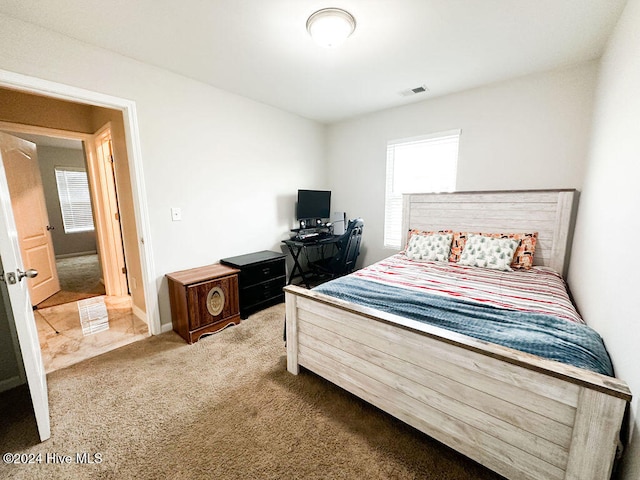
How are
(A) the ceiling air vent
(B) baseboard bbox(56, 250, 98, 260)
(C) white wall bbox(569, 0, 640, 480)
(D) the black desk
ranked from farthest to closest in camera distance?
(B) baseboard bbox(56, 250, 98, 260) → (D) the black desk → (A) the ceiling air vent → (C) white wall bbox(569, 0, 640, 480)

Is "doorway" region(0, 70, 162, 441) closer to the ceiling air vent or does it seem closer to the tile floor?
the tile floor

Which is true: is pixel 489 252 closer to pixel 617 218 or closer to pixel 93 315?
pixel 617 218

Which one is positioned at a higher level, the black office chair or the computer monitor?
the computer monitor

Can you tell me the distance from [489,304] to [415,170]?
2246 millimetres

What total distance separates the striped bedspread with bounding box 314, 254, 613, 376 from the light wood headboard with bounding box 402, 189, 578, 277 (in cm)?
31

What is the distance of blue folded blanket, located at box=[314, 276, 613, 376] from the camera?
1150mm

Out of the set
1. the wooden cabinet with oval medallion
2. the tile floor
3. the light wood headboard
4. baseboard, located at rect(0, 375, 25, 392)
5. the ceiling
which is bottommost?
the tile floor

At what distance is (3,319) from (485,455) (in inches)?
120

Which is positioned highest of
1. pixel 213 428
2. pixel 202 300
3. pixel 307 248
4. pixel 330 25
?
pixel 330 25

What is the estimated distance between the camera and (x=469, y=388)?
1177 millimetres

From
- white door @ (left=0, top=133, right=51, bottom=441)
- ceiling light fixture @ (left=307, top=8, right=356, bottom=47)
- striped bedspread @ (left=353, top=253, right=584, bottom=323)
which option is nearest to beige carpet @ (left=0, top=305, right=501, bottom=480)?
white door @ (left=0, top=133, right=51, bottom=441)

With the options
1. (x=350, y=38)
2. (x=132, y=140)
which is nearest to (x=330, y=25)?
(x=350, y=38)

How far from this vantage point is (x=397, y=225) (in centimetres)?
374

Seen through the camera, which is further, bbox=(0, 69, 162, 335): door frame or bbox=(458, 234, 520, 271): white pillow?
bbox=(458, 234, 520, 271): white pillow
